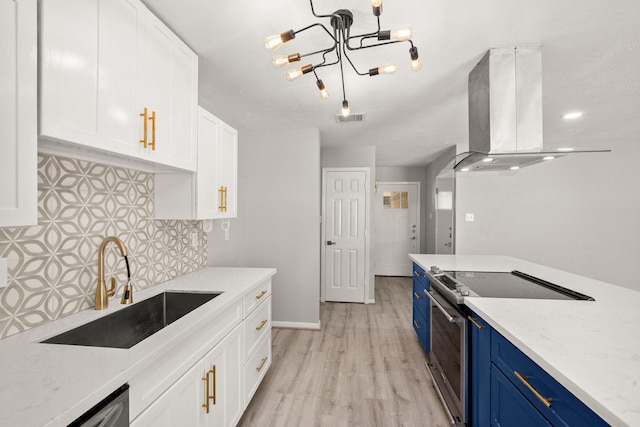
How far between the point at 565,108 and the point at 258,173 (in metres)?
3.40

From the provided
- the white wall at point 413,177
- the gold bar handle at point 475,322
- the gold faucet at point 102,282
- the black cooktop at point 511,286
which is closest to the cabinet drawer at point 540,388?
the gold bar handle at point 475,322

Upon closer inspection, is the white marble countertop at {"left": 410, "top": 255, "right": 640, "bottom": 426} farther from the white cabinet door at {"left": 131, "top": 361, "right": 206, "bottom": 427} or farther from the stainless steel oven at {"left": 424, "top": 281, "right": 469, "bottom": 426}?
the white cabinet door at {"left": 131, "top": 361, "right": 206, "bottom": 427}

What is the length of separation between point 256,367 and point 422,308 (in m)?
1.65

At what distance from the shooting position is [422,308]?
2713 mm

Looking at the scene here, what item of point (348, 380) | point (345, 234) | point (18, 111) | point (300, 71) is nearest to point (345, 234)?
point (345, 234)

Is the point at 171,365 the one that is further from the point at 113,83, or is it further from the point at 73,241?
the point at 113,83

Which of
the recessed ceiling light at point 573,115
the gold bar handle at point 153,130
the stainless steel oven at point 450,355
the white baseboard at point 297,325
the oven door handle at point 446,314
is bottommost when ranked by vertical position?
the white baseboard at point 297,325

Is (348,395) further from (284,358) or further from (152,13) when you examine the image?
(152,13)

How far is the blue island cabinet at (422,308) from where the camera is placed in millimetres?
2541

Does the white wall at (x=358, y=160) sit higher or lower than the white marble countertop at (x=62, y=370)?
higher

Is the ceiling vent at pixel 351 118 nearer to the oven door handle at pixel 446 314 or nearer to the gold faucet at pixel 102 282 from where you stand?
the oven door handle at pixel 446 314

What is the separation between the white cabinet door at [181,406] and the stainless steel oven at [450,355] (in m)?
1.44

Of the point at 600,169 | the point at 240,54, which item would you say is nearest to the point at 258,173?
the point at 240,54

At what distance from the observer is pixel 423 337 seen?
2693mm
